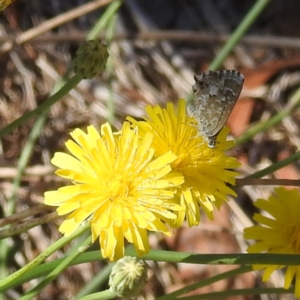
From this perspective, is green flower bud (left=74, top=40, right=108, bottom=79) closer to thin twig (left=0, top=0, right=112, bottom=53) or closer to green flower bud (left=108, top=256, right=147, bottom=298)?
green flower bud (left=108, top=256, right=147, bottom=298)

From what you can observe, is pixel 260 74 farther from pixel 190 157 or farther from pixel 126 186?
pixel 126 186

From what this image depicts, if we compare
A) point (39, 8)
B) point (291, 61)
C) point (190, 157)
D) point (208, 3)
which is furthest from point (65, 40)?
point (190, 157)

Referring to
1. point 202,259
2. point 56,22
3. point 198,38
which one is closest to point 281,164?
point 202,259

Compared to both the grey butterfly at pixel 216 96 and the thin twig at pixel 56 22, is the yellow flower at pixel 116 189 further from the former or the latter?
the thin twig at pixel 56 22

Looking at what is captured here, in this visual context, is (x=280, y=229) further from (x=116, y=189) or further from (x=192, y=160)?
(x=116, y=189)

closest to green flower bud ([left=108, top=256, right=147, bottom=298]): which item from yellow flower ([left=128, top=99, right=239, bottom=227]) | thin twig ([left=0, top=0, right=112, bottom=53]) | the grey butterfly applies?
yellow flower ([left=128, top=99, right=239, bottom=227])

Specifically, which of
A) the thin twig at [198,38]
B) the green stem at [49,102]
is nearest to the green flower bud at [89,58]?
the green stem at [49,102]
